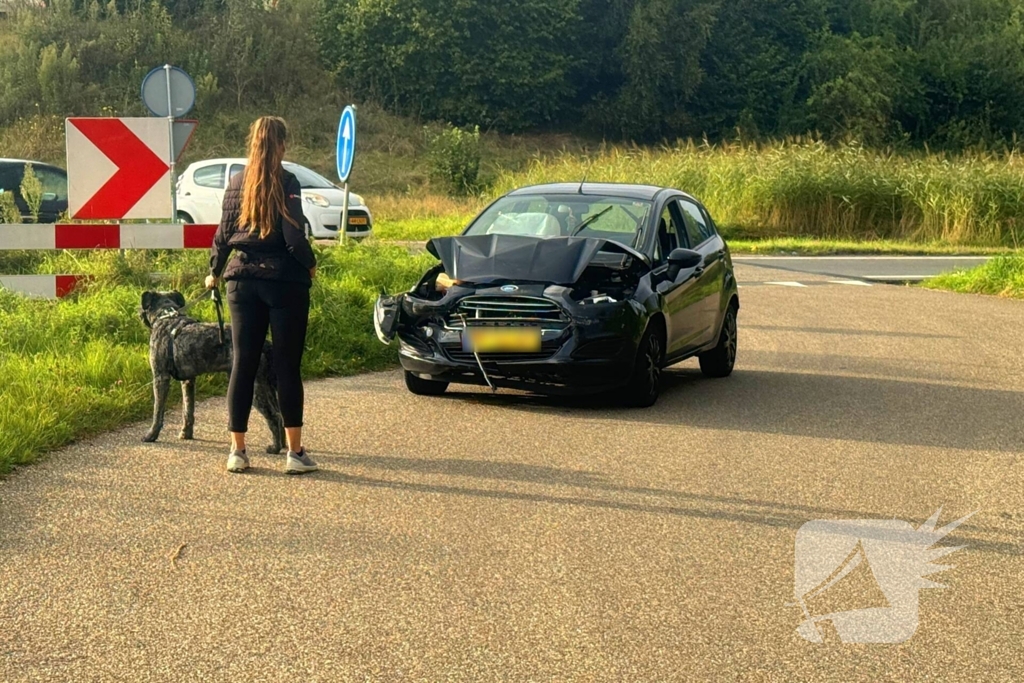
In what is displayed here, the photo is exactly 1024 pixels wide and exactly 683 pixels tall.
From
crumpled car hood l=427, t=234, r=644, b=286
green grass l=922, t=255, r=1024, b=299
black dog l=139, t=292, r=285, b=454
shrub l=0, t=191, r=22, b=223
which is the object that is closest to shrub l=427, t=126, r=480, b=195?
green grass l=922, t=255, r=1024, b=299

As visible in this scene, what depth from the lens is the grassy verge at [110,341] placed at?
8.41 meters

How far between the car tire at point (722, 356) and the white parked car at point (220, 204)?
11895 millimetres

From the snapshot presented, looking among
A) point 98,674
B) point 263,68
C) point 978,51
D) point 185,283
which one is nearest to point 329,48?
point 263,68

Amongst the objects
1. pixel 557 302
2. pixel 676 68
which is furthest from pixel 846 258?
pixel 676 68

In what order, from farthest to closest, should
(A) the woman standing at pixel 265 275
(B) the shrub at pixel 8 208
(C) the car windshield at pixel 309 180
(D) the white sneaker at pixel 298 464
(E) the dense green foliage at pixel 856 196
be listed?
1. (E) the dense green foliage at pixel 856 196
2. (C) the car windshield at pixel 309 180
3. (B) the shrub at pixel 8 208
4. (D) the white sneaker at pixel 298 464
5. (A) the woman standing at pixel 265 275

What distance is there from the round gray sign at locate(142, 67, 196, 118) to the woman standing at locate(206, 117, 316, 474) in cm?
608

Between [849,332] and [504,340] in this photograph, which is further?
[849,332]

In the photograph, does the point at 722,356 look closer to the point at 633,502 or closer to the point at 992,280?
the point at 633,502

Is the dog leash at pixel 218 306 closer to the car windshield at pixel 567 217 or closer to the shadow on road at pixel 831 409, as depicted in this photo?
the shadow on road at pixel 831 409

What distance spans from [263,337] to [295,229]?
0.65 meters

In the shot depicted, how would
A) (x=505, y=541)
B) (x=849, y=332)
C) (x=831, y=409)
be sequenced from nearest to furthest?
(x=505, y=541) < (x=831, y=409) < (x=849, y=332)

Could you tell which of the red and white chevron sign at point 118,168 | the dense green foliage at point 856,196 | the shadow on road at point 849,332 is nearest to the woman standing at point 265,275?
the red and white chevron sign at point 118,168

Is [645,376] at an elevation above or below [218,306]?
below

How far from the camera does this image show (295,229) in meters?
7.36
